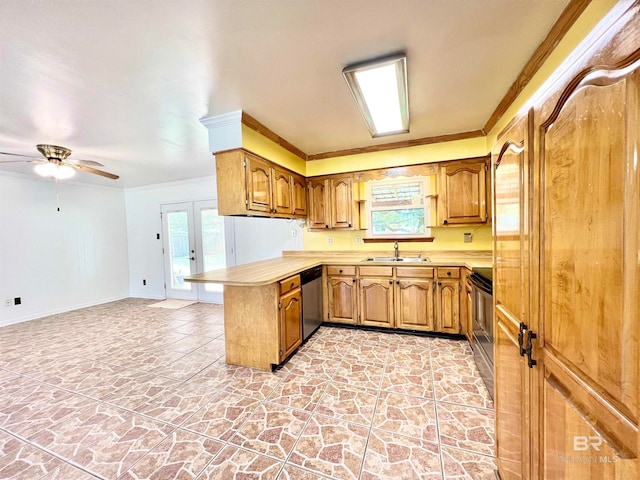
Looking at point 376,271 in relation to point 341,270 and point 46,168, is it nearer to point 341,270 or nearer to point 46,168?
point 341,270

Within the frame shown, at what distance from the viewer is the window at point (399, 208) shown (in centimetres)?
346

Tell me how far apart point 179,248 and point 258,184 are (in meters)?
3.57

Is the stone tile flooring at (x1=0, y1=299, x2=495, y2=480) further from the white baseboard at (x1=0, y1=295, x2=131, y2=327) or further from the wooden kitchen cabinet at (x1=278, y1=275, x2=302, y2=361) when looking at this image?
the white baseboard at (x1=0, y1=295, x2=131, y2=327)

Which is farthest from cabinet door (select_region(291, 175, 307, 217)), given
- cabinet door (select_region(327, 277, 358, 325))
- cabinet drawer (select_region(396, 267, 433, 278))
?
cabinet drawer (select_region(396, 267, 433, 278))

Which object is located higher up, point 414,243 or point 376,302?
point 414,243

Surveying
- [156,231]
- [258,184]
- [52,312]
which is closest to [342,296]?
[258,184]

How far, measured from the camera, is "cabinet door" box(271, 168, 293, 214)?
304cm

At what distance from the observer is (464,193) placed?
3.13 metres

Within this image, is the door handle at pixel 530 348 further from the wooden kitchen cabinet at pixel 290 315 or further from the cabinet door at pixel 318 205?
the cabinet door at pixel 318 205

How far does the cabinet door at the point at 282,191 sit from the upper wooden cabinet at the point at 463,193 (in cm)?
194

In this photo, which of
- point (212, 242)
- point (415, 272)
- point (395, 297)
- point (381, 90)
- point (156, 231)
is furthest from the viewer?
point (156, 231)

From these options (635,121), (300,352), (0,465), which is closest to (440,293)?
(300,352)

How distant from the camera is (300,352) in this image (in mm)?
2787

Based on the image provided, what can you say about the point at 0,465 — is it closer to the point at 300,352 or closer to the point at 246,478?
the point at 246,478
